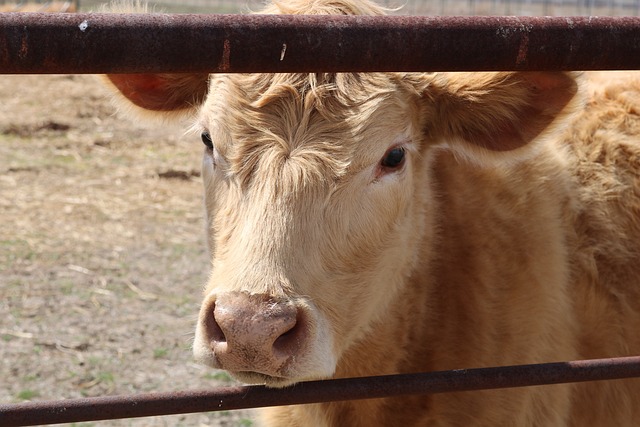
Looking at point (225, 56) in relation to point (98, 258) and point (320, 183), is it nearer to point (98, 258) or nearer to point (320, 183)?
point (320, 183)

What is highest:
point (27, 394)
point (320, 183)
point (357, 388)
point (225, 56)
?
point (225, 56)

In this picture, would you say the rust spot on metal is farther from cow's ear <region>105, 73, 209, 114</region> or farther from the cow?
cow's ear <region>105, 73, 209, 114</region>

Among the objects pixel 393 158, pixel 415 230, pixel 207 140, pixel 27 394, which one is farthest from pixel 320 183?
pixel 27 394

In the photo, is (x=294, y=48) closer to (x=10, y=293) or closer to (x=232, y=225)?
(x=232, y=225)

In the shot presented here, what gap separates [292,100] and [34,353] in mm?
3015

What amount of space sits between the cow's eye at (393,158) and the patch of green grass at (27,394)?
265 cm

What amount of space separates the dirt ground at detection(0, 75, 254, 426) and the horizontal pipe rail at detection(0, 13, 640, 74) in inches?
62.2

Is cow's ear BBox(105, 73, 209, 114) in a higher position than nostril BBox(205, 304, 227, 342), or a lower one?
higher

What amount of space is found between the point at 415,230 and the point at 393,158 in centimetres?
37

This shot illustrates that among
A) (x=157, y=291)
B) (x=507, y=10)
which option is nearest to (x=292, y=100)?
(x=157, y=291)

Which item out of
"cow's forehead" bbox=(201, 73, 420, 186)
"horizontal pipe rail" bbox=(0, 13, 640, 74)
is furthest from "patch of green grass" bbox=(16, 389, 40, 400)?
"horizontal pipe rail" bbox=(0, 13, 640, 74)

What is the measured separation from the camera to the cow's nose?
1.94 m

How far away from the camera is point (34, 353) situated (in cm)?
472

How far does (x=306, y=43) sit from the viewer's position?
5.22ft
